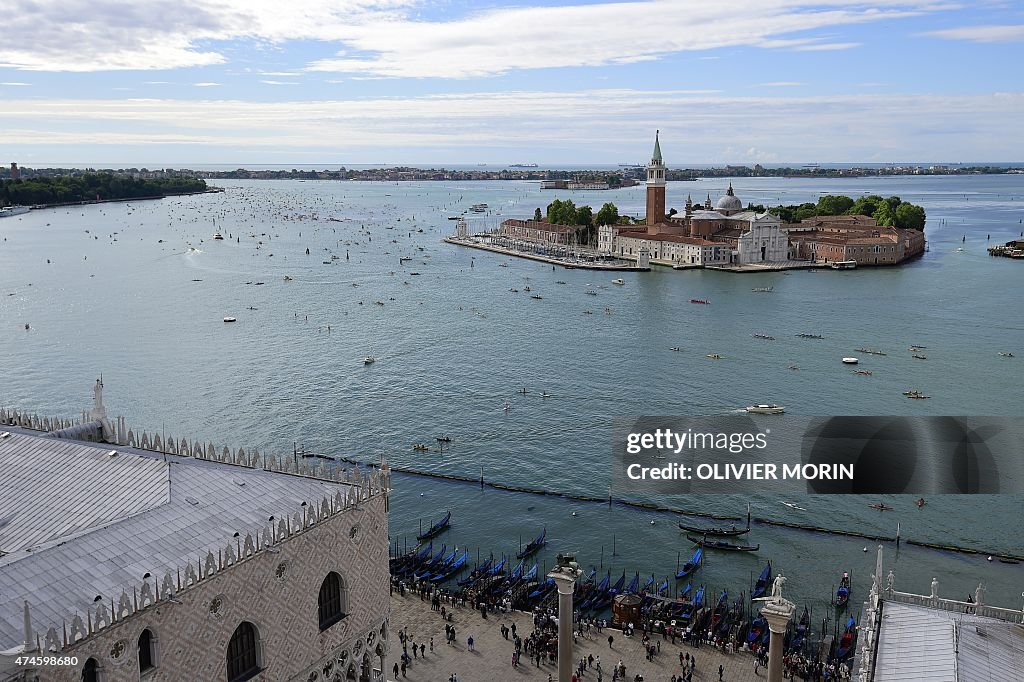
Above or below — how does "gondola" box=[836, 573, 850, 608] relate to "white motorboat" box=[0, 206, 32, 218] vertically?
below

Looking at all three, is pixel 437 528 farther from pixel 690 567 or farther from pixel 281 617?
pixel 281 617

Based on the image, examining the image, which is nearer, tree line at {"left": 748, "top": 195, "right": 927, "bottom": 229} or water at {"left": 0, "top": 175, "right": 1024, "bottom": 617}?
water at {"left": 0, "top": 175, "right": 1024, "bottom": 617}

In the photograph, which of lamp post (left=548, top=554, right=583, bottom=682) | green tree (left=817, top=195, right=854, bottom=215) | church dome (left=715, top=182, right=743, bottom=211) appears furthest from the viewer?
green tree (left=817, top=195, right=854, bottom=215)

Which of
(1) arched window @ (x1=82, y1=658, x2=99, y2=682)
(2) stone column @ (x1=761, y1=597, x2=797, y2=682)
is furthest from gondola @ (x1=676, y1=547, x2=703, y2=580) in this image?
(1) arched window @ (x1=82, y1=658, x2=99, y2=682)

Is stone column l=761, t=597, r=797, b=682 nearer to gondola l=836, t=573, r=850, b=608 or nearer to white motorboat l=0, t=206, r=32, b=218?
gondola l=836, t=573, r=850, b=608

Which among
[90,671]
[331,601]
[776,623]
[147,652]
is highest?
[90,671]

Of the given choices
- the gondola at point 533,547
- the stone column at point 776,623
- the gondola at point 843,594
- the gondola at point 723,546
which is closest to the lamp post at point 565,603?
the stone column at point 776,623

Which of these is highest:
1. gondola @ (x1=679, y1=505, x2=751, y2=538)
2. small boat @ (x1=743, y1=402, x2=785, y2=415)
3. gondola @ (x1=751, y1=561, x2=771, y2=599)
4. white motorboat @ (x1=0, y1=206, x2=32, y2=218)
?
white motorboat @ (x1=0, y1=206, x2=32, y2=218)

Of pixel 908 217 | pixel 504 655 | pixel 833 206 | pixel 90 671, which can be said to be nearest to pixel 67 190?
pixel 833 206
